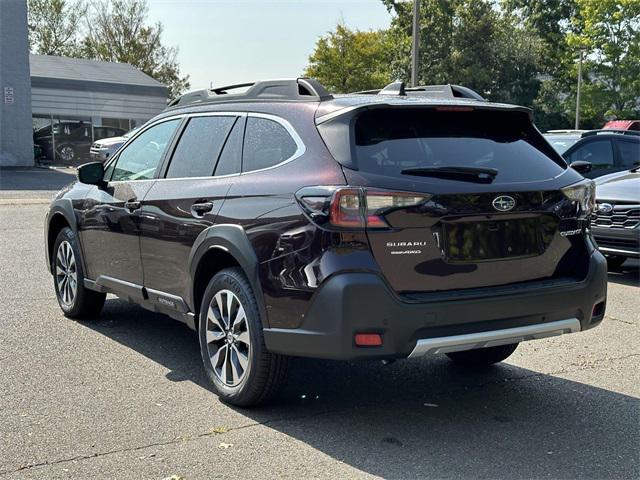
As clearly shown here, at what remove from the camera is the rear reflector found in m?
3.67

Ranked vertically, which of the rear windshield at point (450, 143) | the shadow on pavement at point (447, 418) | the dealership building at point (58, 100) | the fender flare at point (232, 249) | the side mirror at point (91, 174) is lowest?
the shadow on pavement at point (447, 418)

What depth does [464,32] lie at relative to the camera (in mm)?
48750

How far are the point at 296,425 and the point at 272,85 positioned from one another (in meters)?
2.08

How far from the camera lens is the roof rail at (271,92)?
436 cm

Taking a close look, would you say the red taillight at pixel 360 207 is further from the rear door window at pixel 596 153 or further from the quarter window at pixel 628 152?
the quarter window at pixel 628 152

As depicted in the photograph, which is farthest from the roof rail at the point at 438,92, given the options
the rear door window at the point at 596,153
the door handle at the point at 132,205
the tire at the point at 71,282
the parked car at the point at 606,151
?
the rear door window at the point at 596,153

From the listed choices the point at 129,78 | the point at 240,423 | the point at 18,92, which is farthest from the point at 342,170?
the point at 129,78

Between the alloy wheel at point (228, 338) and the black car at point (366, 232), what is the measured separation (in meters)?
0.01

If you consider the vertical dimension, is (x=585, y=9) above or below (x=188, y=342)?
above

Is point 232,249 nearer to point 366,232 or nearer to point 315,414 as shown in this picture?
point 366,232

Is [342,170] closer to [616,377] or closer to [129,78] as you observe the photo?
[616,377]

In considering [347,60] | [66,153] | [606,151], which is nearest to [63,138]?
[66,153]

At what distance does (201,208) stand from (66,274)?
2478 millimetres

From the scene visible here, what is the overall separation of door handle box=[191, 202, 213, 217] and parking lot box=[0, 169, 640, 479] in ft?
3.65
